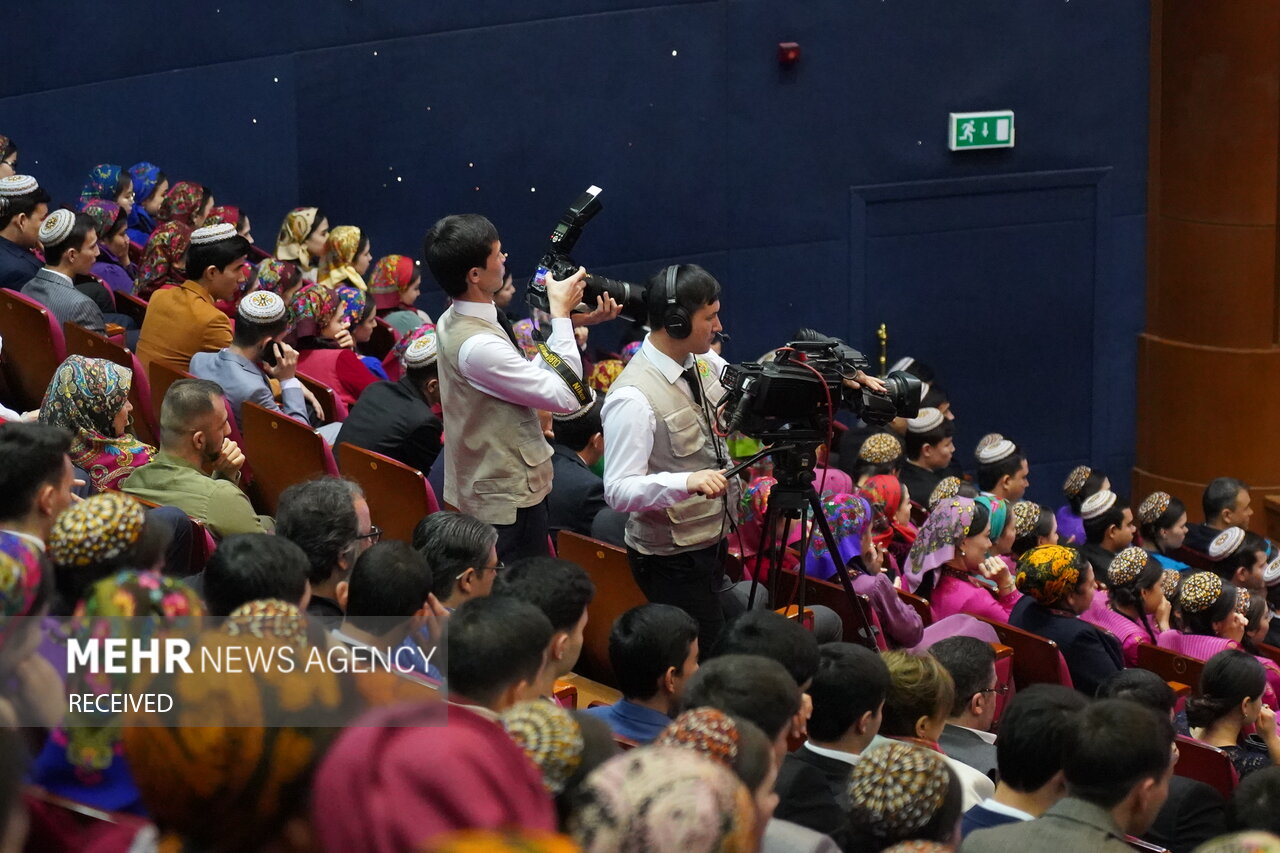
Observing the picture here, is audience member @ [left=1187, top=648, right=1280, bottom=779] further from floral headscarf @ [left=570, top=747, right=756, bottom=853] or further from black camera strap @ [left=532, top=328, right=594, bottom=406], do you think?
floral headscarf @ [left=570, top=747, right=756, bottom=853]

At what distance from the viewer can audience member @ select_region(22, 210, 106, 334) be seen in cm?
472

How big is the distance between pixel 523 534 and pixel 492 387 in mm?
371

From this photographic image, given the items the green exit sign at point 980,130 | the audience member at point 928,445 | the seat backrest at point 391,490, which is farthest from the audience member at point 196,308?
the green exit sign at point 980,130

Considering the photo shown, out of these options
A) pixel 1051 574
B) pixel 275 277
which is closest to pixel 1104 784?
pixel 1051 574

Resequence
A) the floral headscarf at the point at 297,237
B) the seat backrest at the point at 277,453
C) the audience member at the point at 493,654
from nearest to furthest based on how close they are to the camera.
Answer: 1. the audience member at the point at 493,654
2. the seat backrest at the point at 277,453
3. the floral headscarf at the point at 297,237

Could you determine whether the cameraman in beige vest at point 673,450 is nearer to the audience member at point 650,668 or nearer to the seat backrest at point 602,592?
the seat backrest at point 602,592

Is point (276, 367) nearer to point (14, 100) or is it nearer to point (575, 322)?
A: point (575, 322)

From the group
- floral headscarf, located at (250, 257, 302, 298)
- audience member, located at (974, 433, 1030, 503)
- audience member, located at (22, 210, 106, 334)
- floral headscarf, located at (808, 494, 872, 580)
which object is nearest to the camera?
floral headscarf, located at (808, 494, 872, 580)

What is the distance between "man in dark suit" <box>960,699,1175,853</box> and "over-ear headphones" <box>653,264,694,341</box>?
4.04ft

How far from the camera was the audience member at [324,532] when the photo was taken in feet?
9.34

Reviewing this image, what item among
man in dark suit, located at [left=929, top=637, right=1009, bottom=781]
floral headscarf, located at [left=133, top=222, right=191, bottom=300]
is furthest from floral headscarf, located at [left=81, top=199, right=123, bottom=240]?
man in dark suit, located at [left=929, top=637, right=1009, bottom=781]

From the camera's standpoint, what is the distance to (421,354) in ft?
14.2

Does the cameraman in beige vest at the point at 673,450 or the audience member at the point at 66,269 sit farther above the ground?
the audience member at the point at 66,269

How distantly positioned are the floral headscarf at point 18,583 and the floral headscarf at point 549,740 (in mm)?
632
